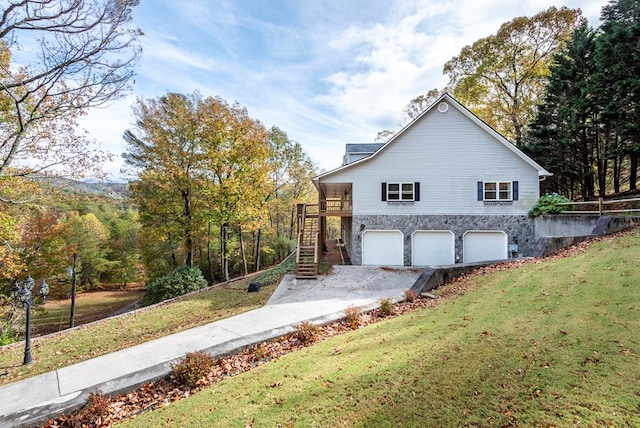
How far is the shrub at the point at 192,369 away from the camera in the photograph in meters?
5.28

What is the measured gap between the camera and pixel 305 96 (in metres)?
19.6

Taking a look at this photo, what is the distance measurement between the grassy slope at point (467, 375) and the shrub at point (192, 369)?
59 centimetres

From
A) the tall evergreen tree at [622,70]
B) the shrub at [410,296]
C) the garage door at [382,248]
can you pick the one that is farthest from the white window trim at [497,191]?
the shrub at [410,296]

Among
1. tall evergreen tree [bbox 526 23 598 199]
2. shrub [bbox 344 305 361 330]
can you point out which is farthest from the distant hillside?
tall evergreen tree [bbox 526 23 598 199]

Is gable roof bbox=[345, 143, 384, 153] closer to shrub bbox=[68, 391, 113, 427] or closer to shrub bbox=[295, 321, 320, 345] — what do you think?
shrub bbox=[295, 321, 320, 345]

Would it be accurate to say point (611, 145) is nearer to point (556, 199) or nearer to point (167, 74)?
point (556, 199)

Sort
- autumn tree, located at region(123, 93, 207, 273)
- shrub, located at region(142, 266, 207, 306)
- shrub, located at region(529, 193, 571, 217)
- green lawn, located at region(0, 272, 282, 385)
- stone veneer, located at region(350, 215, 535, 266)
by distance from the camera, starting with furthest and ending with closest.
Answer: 1. autumn tree, located at region(123, 93, 207, 273)
2. shrub, located at region(142, 266, 207, 306)
3. stone veneer, located at region(350, 215, 535, 266)
4. shrub, located at region(529, 193, 571, 217)
5. green lawn, located at region(0, 272, 282, 385)

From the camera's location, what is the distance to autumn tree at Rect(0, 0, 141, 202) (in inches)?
350

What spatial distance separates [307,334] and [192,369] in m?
2.56

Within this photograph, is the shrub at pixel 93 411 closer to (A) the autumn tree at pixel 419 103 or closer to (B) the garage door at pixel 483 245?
(B) the garage door at pixel 483 245

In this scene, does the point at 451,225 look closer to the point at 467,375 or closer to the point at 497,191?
the point at 497,191

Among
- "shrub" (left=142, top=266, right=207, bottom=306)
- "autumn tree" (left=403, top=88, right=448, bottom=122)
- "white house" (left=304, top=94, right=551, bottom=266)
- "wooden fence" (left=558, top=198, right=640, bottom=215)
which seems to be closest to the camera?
"wooden fence" (left=558, top=198, right=640, bottom=215)

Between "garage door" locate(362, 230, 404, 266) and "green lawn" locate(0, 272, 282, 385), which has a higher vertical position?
"garage door" locate(362, 230, 404, 266)

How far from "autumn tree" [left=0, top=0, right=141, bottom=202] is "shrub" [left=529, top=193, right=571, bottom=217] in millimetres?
18824
